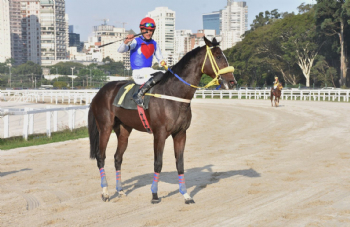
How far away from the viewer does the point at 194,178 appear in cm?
816

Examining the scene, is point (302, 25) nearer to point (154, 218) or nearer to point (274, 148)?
point (274, 148)

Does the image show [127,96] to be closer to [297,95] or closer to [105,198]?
[105,198]

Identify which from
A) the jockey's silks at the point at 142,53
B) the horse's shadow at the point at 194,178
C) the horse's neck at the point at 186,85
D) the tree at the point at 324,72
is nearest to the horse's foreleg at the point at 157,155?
the horse's shadow at the point at 194,178

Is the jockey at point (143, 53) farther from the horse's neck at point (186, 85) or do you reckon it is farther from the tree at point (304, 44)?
the tree at point (304, 44)

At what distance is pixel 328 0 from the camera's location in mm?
51656

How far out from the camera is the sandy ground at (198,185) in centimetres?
559

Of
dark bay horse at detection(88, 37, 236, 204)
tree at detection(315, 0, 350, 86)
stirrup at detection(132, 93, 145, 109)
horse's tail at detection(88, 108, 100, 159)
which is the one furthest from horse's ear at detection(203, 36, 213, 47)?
tree at detection(315, 0, 350, 86)

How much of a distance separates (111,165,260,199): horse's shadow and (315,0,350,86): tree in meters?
46.4

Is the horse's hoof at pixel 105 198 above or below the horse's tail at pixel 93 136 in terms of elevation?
below

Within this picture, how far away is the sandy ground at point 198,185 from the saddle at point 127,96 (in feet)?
4.72

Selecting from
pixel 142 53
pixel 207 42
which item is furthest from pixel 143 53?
pixel 207 42

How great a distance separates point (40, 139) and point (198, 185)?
7.84 meters

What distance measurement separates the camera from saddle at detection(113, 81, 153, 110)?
23.1 feet

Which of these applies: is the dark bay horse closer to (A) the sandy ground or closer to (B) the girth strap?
(B) the girth strap
